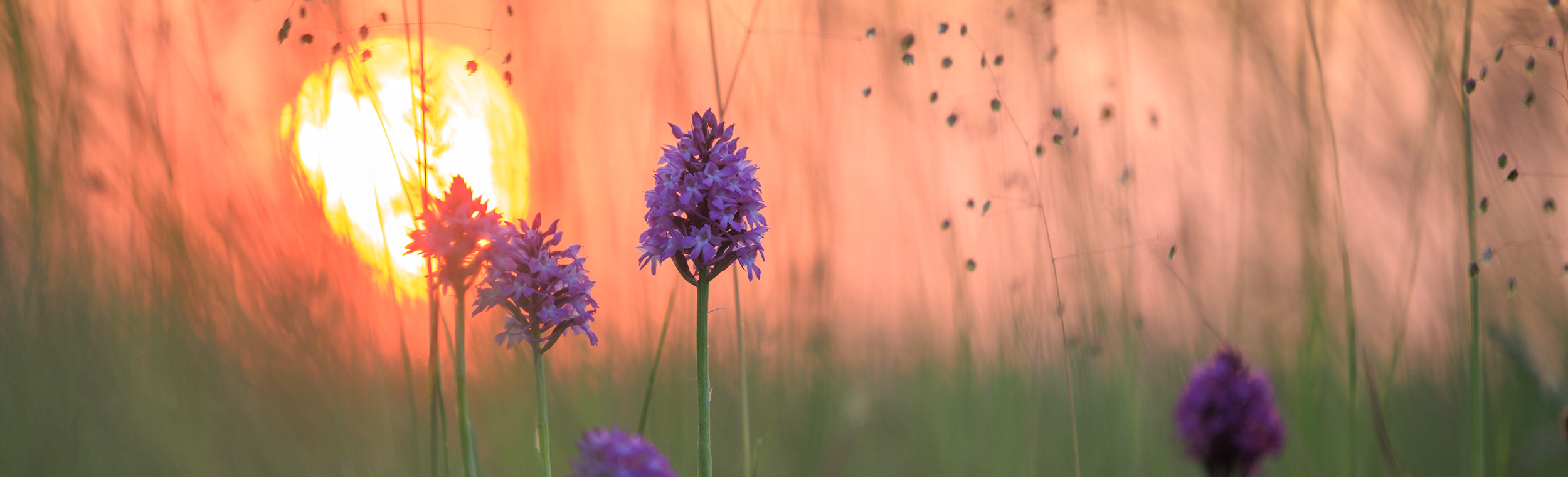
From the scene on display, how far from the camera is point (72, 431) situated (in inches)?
82.7

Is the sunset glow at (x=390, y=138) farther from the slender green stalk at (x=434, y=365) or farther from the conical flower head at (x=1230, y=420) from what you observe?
the conical flower head at (x=1230, y=420)

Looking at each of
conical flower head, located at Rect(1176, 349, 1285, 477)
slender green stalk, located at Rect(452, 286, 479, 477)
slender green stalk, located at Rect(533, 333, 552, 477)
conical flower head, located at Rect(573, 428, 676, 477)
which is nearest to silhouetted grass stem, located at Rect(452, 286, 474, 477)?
slender green stalk, located at Rect(452, 286, 479, 477)

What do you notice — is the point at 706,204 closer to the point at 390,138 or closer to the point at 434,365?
the point at 434,365

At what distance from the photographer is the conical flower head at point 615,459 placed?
3.41 ft

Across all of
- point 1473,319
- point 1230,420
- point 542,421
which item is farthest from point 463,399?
point 1473,319

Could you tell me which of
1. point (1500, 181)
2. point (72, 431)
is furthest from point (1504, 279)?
point (72, 431)

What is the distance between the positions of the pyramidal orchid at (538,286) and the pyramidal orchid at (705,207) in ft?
0.40

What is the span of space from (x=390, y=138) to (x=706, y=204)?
0.86 metres

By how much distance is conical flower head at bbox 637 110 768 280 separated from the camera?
3.79 ft

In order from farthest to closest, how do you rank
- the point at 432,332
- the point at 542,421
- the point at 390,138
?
the point at 390,138 → the point at 432,332 → the point at 542,421

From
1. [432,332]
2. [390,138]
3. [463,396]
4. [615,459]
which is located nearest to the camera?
[615,459]

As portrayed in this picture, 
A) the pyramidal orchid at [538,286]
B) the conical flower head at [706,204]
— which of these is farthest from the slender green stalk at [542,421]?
the conical flower head at [706,204]

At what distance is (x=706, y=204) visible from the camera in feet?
3.88

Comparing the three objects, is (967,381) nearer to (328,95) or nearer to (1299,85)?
(1299,85)
